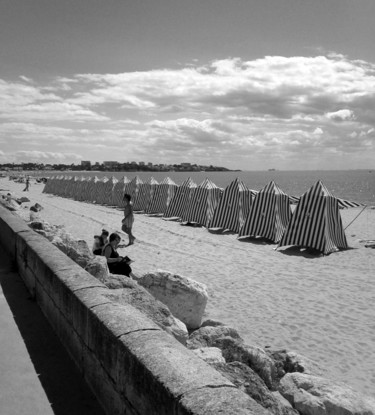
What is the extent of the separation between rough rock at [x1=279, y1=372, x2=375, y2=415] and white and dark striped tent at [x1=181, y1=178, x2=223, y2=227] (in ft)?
43.0

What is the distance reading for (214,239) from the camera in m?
14.0

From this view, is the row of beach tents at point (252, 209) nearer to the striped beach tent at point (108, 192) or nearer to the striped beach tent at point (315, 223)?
the striped beach tent at point (315, 223)

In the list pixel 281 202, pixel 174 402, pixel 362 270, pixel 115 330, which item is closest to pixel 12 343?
pixel 115 330

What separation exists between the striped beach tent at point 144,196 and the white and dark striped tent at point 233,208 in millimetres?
6082

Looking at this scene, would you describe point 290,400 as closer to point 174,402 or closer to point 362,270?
point 174,402

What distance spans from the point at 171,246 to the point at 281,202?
4.15 metres

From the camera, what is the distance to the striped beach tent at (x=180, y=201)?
61.6ft

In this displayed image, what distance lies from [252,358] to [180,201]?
1521cm

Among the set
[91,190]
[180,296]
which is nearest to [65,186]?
[91,190]

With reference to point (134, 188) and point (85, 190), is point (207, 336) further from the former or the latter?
point (85, 190)

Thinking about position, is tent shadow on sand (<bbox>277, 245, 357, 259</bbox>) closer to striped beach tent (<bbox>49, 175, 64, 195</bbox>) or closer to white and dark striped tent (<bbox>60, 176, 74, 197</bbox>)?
white and dark striped tent (<bbox>60, 176, 74, 197</bbox>)

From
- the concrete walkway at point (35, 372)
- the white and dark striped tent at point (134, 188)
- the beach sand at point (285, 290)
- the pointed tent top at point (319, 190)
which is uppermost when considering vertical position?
the pointed tent top at point (319, 190)

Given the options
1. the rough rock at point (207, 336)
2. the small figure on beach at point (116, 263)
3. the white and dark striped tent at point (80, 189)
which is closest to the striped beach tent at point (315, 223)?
the small figure on beach at point (116, 263)

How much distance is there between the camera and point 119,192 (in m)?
25.3
